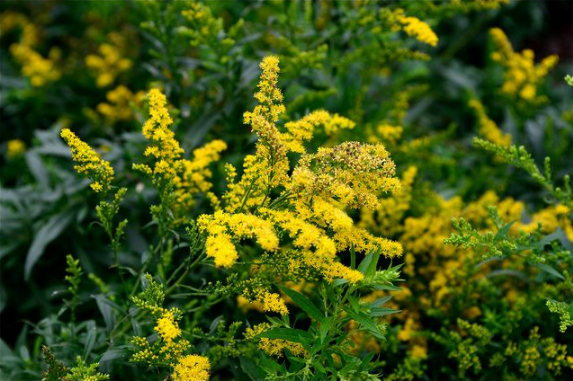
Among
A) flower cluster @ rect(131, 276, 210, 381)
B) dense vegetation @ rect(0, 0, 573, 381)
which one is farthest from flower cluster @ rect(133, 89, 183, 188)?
flower cluster @ rect(131, 276, 210, 381)

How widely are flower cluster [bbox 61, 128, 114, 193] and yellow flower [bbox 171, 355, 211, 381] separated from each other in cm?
74

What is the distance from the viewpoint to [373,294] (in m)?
3.17

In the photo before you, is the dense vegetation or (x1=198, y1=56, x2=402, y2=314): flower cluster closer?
(x1=198, y1=56, x2=402, y2=314): flower cluster

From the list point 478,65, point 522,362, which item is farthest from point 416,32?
point 478,65

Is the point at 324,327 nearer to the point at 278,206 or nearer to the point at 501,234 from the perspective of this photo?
the point at 278,206

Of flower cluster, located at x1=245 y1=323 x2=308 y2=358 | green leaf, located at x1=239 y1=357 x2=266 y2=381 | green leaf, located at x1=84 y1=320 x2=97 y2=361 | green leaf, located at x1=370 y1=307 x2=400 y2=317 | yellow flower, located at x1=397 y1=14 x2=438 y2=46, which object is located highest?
yellow flower, located at x1=397 y1=14 x2=438 y2=46

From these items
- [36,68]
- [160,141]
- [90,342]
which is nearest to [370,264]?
[160,141]

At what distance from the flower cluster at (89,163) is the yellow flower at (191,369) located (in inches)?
29.2

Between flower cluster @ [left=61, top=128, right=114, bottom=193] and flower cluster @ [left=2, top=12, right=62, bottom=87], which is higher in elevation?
flower cluster @ [left=61, top=128, right=114, bottom=193]

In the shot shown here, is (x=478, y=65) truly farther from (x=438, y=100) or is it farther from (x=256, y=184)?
(x=256, y=184)

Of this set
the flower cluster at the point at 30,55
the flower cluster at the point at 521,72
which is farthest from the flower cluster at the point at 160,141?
the flower cluster at the point at 521,72

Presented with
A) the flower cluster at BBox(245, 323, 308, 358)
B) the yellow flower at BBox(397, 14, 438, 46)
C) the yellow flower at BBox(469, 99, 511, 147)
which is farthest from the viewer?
the yellow flower at BBox(469, 99, 511, 147)

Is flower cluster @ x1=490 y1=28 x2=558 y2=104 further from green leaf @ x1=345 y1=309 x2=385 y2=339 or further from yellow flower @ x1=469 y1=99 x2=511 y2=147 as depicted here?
green leaf @ x1=345 y1=309 x2=385 y2=339

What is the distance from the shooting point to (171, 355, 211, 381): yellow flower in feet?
7.36
